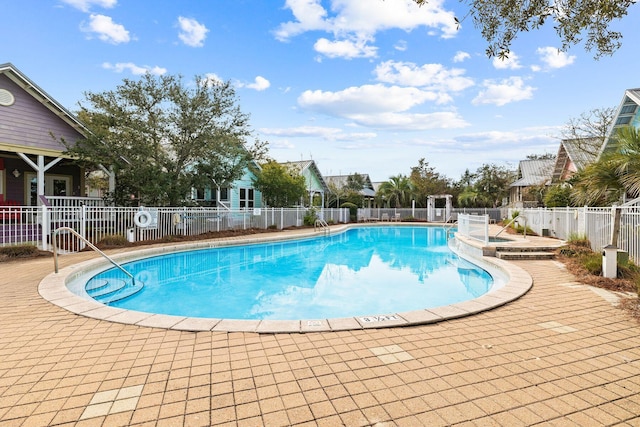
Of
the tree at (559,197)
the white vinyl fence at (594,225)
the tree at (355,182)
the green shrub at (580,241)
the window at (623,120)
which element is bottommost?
the green shrub at (580,241)

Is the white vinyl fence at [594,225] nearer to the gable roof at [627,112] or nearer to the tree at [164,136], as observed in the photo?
the gable roof at [627,112]

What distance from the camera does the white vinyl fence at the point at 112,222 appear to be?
10.2 metres

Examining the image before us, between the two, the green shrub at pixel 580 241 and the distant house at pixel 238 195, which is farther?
the distant house at pixel 238 195

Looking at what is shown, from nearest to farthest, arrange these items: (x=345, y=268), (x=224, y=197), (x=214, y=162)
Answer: (x=345, y=268), (x=214, y=162), (x=224, y=197)

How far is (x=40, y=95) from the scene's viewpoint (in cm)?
1242

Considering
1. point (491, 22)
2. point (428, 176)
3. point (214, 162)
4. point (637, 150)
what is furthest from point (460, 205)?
point (491, 22)

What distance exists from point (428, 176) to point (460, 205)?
519 centimetres

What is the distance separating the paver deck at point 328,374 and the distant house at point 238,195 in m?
17.0

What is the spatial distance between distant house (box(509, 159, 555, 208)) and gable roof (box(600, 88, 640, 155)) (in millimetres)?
12154

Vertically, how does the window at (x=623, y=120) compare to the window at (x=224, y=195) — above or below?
above

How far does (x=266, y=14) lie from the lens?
10.8m

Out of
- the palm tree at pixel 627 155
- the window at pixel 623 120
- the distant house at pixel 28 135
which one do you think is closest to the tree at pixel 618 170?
the palm tree at pixel 627 155

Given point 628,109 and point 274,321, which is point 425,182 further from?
point 274,321

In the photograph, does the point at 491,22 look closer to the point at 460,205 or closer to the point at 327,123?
the point at 327,123
